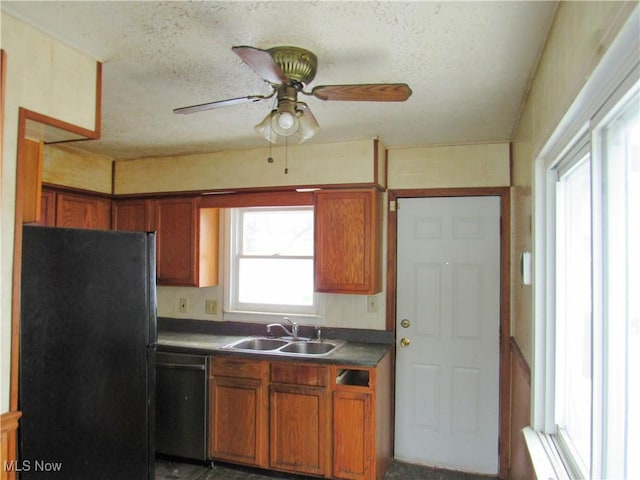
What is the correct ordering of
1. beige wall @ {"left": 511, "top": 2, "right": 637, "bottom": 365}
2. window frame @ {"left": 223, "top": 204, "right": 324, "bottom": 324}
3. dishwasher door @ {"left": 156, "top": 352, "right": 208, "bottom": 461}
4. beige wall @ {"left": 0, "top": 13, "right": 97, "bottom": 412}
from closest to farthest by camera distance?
1. beige wall @ {"left": 511, "top": 2, "right": 637, "bottom": 365}
2. beige wall @ {"left": 0, "top": 13, "right": 97, "bottom": 412}
3. dishwasher door @ {"left": 156, "top": 352, "right": 208, "bottom": 461}
4. window frame @ {"left": 223, "top": 204, "right": 324, "bottom": 324}

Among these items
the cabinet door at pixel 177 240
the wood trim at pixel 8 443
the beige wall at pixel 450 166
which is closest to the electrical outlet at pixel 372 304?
the beige wall at pixel 450 166

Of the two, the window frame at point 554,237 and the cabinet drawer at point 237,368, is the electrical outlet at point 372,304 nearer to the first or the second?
the cabinet drawer at point 237,368

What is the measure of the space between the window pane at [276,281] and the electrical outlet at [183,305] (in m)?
0.49

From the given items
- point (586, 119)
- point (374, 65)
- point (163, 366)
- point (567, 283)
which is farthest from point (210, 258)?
point (586, 119)

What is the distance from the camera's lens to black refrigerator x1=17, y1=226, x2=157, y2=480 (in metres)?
1.61

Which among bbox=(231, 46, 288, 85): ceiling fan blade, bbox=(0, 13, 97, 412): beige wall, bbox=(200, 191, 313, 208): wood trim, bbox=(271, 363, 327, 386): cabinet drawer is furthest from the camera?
bbox=(200, 191, 313, 208): wood trim

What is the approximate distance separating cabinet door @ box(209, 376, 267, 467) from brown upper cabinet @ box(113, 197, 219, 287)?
928mm

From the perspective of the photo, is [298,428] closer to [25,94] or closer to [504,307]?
[504,307]

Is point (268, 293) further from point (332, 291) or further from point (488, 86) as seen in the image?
point (488, 86)

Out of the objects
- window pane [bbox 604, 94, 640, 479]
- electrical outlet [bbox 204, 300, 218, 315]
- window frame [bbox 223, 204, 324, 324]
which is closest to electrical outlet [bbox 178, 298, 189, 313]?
electrical outlet [bbox 204, 300, 218, 315]

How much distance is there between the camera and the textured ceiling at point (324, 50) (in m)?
1.49

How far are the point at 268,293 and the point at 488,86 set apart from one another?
236 cm

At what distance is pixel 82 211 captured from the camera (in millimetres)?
3590

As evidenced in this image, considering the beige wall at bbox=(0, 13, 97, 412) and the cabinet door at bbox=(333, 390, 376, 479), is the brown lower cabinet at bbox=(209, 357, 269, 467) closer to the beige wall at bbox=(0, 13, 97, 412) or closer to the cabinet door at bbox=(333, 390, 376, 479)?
the cabinet door at bbox=(333, 390, 376, 479)
